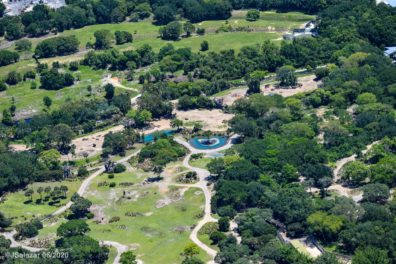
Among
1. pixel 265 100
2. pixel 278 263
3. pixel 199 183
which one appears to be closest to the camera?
pixel 278 263

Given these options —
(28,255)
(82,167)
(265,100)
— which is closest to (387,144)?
(265,100)

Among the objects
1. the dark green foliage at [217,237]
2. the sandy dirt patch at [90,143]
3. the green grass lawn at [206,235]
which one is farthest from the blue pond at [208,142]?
the dark green foliage at [217,237]

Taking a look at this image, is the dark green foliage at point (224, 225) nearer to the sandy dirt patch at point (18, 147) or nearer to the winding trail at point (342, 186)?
the winding trail at point (342, 186)

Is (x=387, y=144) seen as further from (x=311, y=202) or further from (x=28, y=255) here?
(x=28, y=255)

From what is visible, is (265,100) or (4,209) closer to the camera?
(4,209)

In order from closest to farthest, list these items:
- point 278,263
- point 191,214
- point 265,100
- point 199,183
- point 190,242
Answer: point 278,263
point 190,242
point 191,214
point 199,183
point 265,100

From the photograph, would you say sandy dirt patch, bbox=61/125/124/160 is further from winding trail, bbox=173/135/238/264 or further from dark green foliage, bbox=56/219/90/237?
dark green foliage, bbox=56/219/90/237
